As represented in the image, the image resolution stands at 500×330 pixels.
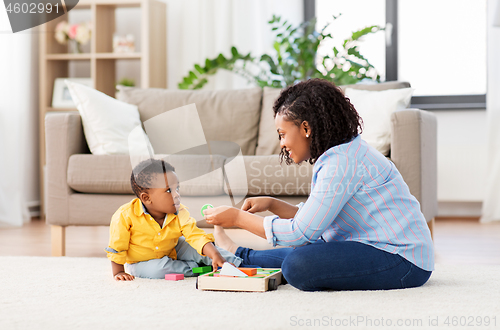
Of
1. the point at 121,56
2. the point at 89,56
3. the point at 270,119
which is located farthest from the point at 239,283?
the point at 89,56

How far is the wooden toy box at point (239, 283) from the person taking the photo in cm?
127

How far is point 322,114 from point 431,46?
259 centimetres

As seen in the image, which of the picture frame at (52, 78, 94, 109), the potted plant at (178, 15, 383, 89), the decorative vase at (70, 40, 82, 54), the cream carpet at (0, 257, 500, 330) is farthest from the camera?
the decorative vase at (70, 40, 82, 54)

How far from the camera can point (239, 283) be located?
1277 millimetres

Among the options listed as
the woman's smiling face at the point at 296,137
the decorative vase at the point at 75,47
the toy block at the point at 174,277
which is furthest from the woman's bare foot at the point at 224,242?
the decorative vase at the point at 75,47

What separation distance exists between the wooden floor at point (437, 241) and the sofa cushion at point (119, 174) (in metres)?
0.28

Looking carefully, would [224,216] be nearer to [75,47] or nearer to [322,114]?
[322,114]

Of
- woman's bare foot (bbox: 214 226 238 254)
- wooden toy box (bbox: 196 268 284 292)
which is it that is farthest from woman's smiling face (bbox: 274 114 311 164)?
woman's bare foot (bbox: 214 226 238 254)

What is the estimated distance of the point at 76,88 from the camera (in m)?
2.18

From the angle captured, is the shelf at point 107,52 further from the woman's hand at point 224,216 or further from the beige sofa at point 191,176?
the woman's hand at point 224,216

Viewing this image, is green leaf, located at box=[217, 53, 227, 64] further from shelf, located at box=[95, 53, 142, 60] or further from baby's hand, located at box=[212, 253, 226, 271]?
baby's hand, located at box=[212, 253, 226, 271]

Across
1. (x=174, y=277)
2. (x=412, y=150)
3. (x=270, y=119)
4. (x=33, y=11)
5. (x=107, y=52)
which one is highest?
(x=33, y=11)

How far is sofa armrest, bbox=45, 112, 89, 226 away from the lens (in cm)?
196

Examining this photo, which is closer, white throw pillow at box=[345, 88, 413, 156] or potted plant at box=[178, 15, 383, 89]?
white throw pillow at box=[345, 88, 413, 156]
